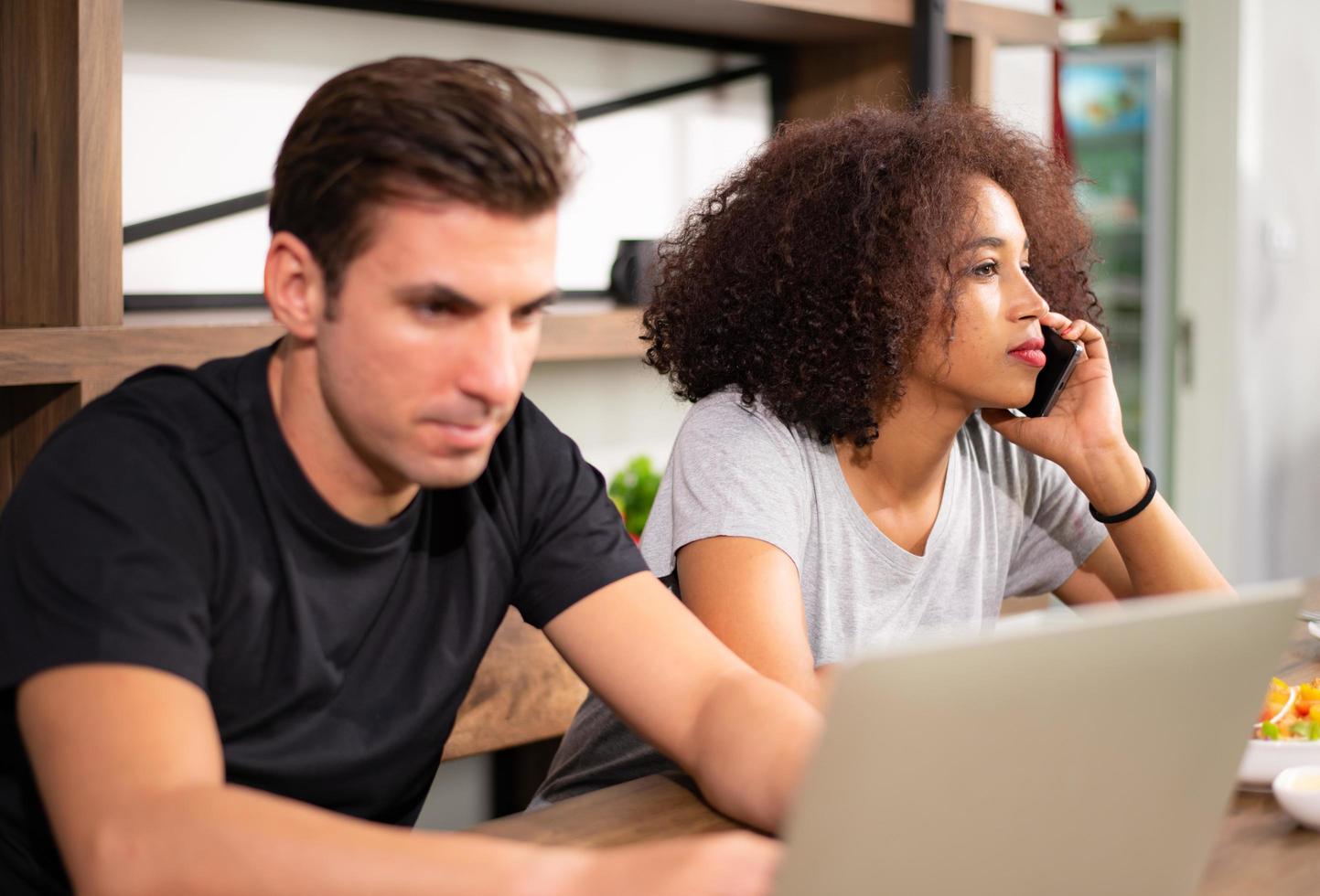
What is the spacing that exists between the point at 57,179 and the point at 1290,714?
4.89 feet

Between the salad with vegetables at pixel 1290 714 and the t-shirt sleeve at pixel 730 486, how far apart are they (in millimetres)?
465

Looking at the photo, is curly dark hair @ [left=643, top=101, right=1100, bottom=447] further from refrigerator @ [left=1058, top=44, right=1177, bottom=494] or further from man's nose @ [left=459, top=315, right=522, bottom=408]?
refrigerator @ [left=1058, top=44, right=1177, bottom=494]

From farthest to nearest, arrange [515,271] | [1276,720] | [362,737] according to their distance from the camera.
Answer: [1276,720] < [362,737] < [515,271]

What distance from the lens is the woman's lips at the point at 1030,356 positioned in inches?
62.6

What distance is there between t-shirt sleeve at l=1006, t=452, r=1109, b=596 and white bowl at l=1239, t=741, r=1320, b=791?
66 cm

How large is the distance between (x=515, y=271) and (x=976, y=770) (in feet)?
1.49

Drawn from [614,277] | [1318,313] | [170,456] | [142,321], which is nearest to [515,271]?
[170,456]

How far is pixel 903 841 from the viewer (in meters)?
0.69

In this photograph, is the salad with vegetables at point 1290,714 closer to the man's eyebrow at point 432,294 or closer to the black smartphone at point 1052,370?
the black smartphone at point 1052,370

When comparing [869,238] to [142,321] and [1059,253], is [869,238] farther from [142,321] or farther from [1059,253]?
[142,321]

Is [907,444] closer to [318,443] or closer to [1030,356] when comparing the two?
[1030,356]

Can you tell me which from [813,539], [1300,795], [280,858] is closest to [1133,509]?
[813,539]

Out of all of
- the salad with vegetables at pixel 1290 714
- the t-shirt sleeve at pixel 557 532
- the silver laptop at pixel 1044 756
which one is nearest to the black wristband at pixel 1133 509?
the salad with vegetables at pixel 1290 714

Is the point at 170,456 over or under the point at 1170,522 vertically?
over
